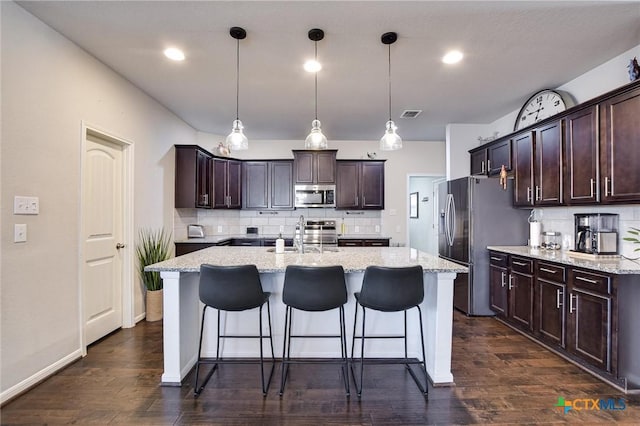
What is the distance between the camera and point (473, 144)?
4.59 metres

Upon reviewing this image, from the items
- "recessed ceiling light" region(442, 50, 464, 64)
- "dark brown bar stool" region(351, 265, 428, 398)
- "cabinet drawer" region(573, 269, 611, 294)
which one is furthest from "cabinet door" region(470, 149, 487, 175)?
"dark brown bar stool" region(351, 265, 428, 398)

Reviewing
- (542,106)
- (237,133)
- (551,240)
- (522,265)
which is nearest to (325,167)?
(237,133)

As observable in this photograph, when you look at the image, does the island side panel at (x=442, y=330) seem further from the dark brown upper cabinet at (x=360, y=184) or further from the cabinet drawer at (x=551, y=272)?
the dark brown upper cabinet at (x=360, y=184)

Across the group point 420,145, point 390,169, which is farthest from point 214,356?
point 420,145

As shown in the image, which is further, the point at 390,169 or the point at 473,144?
the point at 390,169

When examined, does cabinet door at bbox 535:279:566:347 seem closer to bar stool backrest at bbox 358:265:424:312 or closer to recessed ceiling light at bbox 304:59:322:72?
bar stool backrest at bbox 358:265:424:312

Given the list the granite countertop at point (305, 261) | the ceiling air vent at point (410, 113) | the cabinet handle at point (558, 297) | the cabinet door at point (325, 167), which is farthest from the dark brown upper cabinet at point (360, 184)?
the cabinet handle at point (558, 297)

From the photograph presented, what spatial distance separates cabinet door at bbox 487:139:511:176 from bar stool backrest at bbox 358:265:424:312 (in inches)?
99.8

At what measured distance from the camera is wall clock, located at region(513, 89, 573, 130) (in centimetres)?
317

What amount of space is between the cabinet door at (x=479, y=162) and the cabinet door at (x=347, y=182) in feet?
5.87

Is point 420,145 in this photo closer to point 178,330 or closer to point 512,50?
point 512,50

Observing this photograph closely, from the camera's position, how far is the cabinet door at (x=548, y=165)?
2949 millimetres

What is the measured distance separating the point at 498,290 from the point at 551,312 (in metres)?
0.75

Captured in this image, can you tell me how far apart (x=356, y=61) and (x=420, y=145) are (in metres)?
3.22
